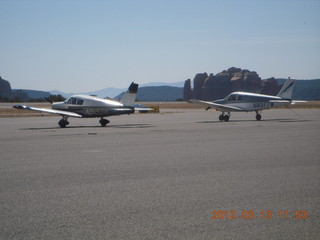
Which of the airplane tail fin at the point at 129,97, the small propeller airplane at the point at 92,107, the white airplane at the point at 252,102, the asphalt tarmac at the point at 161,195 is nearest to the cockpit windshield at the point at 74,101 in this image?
the small propeller airplane at the point at 92,107

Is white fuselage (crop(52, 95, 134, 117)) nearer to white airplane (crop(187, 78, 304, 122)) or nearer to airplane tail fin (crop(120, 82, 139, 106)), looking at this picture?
airplane tail fin (crop(120, 82, 139, 106))

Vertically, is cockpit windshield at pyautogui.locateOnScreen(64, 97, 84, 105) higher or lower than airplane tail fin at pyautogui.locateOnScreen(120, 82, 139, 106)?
lower

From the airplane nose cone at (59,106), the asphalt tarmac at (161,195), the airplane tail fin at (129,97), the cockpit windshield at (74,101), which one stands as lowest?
the asphalt tarmac at (161,195)

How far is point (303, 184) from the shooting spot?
767 cm

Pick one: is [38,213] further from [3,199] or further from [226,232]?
[226,232]

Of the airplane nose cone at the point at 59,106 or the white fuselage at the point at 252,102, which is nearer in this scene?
the airplane nose cone at the point at 59,106

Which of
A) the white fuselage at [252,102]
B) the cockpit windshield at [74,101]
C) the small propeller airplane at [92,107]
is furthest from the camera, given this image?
the white fuselage at [252,102]

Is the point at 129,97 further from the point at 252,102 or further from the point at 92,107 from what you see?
the point at 252,102

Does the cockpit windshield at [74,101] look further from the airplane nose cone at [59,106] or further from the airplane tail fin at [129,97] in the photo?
the airplane tail fin at [129,97]

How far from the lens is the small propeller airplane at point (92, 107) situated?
2780 cm

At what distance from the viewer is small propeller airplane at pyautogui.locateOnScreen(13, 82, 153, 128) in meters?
27.8

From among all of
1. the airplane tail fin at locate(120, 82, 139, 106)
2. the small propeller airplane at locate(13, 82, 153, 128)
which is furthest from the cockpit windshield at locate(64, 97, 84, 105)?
the airplane tail fin at locate(120, 82, 139, 106)

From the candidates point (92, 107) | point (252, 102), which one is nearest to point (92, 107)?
point (92, 107)

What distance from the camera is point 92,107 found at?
27.9m
